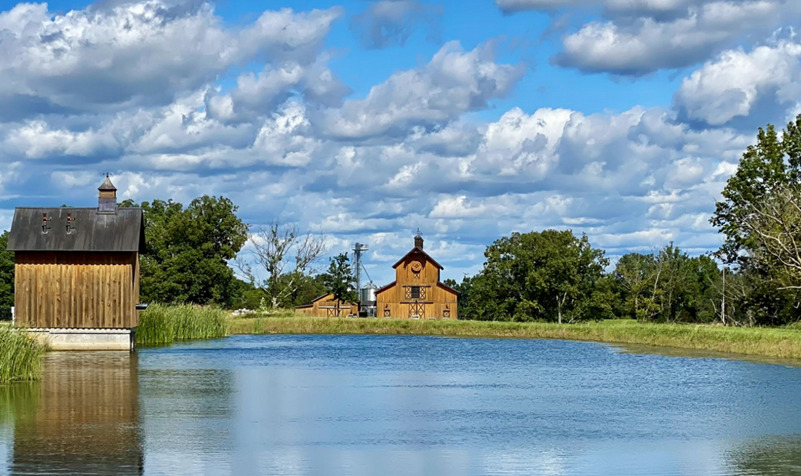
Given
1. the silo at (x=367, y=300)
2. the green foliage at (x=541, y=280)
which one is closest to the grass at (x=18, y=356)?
the green foliage at (x=541, y=280)

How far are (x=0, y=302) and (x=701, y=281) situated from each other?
6504cm

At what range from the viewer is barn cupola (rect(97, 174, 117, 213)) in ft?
155

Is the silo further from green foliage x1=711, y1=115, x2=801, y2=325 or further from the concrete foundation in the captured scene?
the concrete foundation

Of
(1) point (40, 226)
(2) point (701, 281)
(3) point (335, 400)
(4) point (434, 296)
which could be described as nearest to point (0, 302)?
(4) point (434, 296)

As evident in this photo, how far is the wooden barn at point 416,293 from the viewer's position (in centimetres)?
9456

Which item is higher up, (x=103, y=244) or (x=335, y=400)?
(x=103, y=244)

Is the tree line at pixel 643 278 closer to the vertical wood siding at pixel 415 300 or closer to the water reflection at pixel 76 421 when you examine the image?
the vertical wood siding at pixel 415 300

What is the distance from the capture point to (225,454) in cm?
1848

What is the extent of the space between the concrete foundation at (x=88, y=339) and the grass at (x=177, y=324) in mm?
7186

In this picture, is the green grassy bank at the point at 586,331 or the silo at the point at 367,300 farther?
the silo at the point at 367,300

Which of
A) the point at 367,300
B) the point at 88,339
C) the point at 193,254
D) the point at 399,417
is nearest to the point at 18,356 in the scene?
the point at 399,417

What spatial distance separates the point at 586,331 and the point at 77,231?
31626 mm

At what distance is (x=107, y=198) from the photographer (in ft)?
156

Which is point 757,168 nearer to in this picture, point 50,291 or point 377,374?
point 377,374
